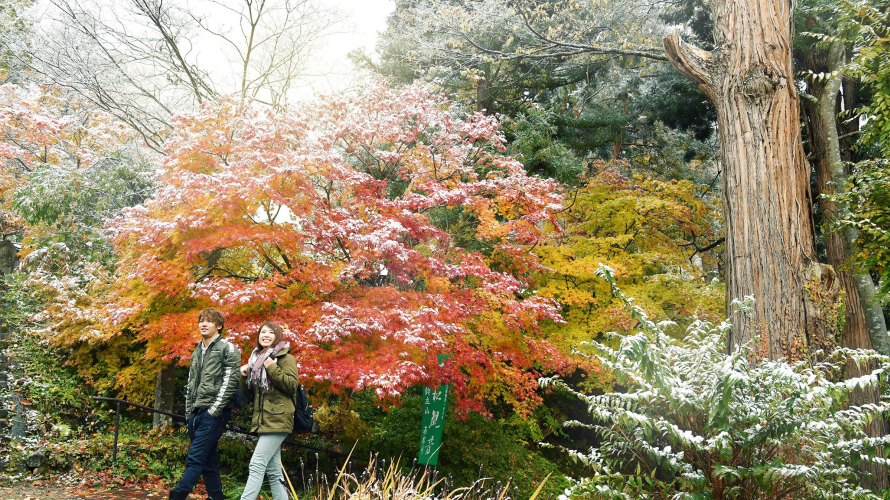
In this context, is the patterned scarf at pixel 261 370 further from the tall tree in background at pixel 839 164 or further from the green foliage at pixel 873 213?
the tall tree in background at pixel 839 164

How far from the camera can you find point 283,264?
7.09 meters

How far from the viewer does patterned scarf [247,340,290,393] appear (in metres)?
3.89

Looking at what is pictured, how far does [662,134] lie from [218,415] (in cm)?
1655

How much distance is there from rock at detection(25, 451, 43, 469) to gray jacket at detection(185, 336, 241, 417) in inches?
130

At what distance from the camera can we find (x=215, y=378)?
4.04 meters

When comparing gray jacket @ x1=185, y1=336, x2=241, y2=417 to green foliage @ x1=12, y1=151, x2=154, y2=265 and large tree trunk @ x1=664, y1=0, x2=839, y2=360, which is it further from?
green foliage @ x1=12, y1=151, x2=154, y2=265

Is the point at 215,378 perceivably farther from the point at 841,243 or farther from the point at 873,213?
the point at 841,243

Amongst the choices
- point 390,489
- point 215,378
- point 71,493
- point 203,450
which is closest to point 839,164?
point 390,489

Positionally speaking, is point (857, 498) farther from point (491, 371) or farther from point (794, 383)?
point (491, 371)

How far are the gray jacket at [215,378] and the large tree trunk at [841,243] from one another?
6776 mm

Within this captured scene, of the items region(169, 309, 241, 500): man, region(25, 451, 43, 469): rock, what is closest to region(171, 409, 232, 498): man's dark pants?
region(169, 309, 241, 500): man

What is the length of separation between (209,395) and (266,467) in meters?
0.68

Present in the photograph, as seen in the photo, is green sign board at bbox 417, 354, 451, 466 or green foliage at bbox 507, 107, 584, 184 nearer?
→ green sign board at bbox 417, 354, 451, 466

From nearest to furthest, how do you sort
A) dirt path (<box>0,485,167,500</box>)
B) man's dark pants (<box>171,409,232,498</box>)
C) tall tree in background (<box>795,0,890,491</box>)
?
1. man's dark pants (<box>171,409,232,498</box>)
2. dirt path (<box>0,485,167,500</box>)
3. tall tree in background (<box>795,0,890,491</box>)
